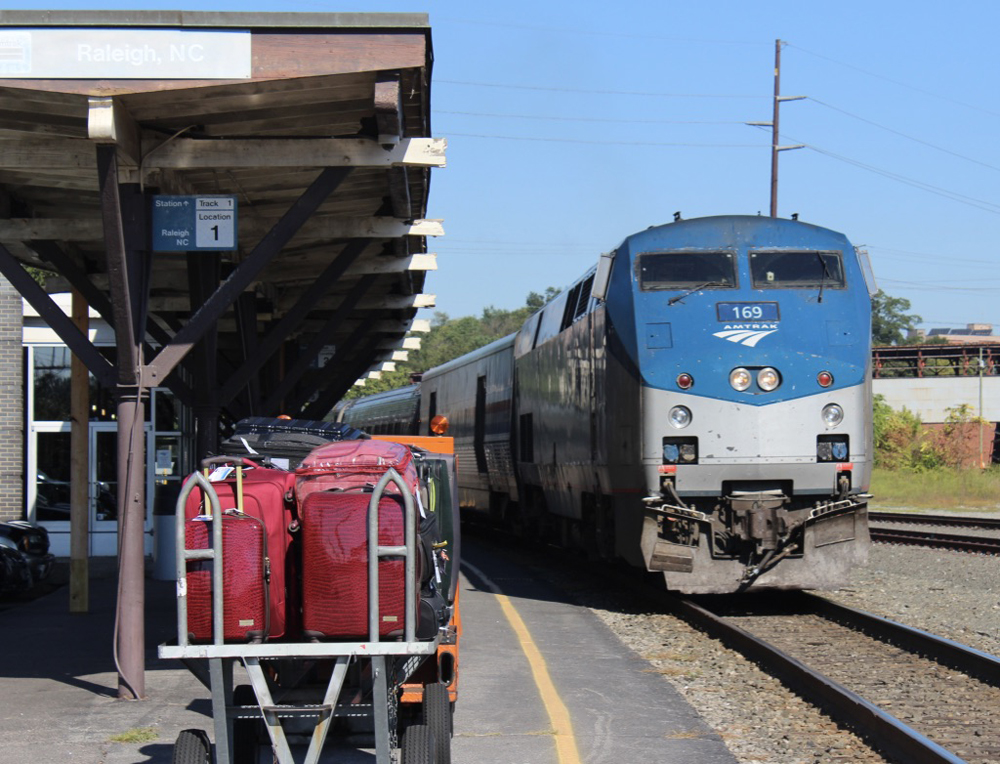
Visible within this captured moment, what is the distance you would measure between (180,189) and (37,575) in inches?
274

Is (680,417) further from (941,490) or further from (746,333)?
(941,490)

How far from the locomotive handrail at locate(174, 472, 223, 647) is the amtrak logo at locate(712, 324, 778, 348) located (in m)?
8.05

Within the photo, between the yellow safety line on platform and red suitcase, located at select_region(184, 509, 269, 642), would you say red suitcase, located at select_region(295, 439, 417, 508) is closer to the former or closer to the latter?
red suitcase, located at select_region(184, 509, 269, 642)

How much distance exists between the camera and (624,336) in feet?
42.4

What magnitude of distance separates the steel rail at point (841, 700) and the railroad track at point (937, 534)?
10094mm

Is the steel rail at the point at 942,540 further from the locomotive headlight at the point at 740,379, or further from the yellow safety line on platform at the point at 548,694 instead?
the yellow safety line on platform at the point at 548,694

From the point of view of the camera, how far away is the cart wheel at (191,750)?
18.9 feet

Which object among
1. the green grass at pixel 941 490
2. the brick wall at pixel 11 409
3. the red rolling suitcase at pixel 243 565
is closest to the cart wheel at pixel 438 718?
the red rolling suitcase at pixel 243 565

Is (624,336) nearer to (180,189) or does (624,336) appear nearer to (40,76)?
(180,189)

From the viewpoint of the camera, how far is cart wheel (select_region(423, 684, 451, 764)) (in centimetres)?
643

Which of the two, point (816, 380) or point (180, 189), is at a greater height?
point (180, 189)

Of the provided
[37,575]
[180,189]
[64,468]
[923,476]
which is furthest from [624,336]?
[923,476]

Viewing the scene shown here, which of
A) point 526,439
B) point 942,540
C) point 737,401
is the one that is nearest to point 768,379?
point 737,401

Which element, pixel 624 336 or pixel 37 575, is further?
pixel 37 575
